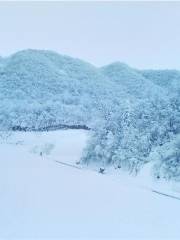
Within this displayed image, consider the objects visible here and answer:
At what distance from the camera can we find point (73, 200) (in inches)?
236

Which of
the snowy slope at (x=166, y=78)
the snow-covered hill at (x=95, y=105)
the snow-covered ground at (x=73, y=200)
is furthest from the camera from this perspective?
the snowy slope at (x=166, y=78)

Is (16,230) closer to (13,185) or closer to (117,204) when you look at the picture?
(117,204)

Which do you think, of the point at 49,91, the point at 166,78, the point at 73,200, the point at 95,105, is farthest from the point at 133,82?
the point at 73,200

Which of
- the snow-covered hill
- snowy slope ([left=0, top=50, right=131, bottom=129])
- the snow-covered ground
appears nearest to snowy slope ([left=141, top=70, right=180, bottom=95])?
the snow-covered hill

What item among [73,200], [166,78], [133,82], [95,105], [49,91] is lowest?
[73,200]

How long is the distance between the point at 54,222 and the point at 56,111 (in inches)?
203

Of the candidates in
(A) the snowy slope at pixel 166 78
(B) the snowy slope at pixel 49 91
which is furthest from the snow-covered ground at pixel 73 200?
(A) the snowy slope at pixel 166 78

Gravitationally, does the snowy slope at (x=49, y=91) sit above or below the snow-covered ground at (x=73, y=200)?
above

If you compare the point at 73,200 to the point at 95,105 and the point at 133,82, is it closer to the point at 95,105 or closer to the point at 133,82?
the point at 95,105

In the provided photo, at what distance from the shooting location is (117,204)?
5.86 m

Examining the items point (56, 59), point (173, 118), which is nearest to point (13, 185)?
point (173, 118)

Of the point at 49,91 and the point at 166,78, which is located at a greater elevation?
the point at 166,78

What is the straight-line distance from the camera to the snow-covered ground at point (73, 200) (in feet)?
15.2

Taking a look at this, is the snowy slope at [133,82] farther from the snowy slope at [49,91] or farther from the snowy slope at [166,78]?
the snowy slope at [49,91]
